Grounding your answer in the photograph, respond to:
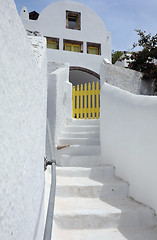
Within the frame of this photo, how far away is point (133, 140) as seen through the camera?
116 inches

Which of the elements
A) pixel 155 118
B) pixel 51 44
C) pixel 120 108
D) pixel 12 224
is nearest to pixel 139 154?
pixel 155 118

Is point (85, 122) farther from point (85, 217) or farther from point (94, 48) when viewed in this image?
point (94, 48)

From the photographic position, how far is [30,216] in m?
1.37

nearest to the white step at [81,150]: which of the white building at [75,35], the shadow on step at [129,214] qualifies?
the shadow on step at [129,214]

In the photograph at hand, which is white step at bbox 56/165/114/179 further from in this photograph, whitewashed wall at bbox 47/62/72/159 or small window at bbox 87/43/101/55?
small window at bbox 87/43/101/55

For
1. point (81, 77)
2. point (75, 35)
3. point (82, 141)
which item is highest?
point (75, 35)

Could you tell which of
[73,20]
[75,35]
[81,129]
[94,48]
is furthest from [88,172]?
[73,20]

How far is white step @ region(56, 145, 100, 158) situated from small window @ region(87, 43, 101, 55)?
9.31 meters

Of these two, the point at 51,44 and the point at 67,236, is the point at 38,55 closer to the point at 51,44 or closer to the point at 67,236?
the point at 67,236

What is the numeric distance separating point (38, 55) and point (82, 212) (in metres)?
1.81

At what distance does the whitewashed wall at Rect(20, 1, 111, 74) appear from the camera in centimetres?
1111

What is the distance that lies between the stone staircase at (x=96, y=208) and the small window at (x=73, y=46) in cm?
938

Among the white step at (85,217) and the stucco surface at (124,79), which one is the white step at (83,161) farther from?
the stucco surface at (124,79)

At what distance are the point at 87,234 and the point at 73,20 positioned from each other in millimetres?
12657
